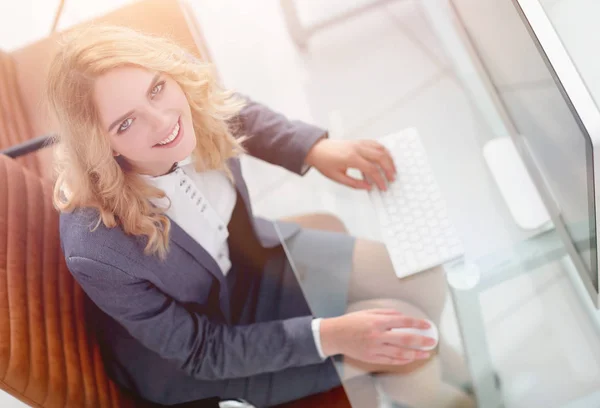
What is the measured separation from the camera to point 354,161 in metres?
0.96

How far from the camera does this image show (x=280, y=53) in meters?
1.64

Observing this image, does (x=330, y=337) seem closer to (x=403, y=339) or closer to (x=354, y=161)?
(x=403, y=339)

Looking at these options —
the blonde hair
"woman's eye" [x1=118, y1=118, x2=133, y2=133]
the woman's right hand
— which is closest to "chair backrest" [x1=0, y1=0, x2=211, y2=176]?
the blonde hair

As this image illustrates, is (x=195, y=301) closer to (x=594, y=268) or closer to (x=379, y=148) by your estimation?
(x=379, y=148)

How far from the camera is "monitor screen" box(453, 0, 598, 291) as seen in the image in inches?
25.5

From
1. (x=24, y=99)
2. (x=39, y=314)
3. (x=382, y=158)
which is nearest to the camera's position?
(x=39, y=314)

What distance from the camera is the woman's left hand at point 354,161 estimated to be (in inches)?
37.4

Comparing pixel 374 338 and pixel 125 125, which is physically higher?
pixel 125 125

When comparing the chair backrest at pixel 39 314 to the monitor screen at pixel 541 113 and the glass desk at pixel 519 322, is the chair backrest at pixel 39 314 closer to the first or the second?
the glass desk at pixel 519 322

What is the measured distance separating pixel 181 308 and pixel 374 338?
0.29 m

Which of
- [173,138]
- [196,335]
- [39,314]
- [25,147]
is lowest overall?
[196,335]

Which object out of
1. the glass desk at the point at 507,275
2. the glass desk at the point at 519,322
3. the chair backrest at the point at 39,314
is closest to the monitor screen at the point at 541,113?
the glass desk at the point at 507,275

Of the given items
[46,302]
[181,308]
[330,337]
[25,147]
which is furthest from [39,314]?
[330,337]

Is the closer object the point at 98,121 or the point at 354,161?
the point at 98,121
